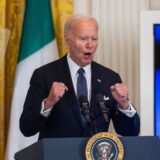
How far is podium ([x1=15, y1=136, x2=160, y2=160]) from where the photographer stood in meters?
1.49

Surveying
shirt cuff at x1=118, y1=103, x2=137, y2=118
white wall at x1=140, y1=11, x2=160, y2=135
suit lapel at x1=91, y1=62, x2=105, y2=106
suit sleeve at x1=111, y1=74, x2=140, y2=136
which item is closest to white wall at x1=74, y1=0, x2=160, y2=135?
white wall at x1=140, y1=11, x2=160, y2=135

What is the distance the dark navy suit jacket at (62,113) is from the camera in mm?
2072

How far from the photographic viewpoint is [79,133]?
6.88ft

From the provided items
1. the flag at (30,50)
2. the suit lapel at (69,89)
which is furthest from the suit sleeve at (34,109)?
the flag at (30,50)

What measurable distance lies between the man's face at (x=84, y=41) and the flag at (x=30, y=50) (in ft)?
2.81

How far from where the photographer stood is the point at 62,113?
7.02 ft

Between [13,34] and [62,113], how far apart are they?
1035 millimetres

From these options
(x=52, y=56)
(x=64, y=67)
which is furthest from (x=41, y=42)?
(x=64, y=67)

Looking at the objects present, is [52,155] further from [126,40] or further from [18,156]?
[126,40]

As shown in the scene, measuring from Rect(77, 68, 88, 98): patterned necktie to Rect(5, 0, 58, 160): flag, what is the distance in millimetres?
856

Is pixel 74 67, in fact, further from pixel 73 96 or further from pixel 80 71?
pixel 73 96

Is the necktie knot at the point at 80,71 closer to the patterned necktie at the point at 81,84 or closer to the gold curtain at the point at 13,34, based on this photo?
the patterned necktie at the point at 81,84

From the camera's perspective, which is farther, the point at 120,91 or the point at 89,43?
the point at 89,43

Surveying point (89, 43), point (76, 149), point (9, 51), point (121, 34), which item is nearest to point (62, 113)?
point (89, 43)
